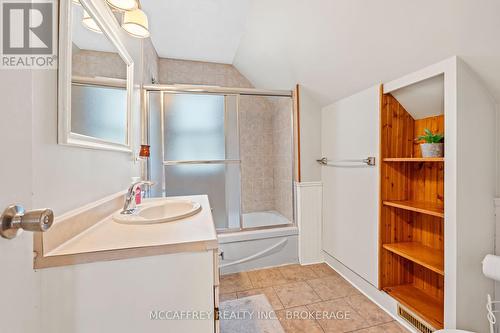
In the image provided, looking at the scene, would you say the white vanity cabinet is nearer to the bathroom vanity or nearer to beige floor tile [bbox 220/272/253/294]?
the bathroom vanity

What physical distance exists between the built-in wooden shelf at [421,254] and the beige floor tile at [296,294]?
29.3 inches

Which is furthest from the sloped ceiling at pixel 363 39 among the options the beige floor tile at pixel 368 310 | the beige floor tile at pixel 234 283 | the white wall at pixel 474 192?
the beige floor tile at pixel 234 283

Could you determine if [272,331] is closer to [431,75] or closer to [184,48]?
[431,75]

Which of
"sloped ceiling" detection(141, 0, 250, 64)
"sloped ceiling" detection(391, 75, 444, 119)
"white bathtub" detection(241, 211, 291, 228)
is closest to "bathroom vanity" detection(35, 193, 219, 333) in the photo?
"sloped ceiling" detection(391, 75, 444, 119)

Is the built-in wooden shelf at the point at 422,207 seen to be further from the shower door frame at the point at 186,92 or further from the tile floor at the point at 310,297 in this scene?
the shower door frame at the point at 186,92

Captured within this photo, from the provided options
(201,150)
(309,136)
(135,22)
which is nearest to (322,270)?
(309,136)

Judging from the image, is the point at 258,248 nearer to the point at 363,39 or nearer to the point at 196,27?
the point at 363,39

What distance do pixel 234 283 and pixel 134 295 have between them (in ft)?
5.41

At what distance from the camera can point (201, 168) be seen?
2443 millimetres

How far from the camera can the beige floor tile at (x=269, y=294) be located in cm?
186

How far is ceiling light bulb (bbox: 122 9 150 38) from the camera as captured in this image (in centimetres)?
133

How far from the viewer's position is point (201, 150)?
2430 millimetres

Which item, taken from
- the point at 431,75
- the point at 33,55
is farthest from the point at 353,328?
the point at 33,55

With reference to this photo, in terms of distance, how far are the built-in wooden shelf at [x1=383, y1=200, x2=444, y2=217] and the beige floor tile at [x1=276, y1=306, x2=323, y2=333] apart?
3.41 ft
